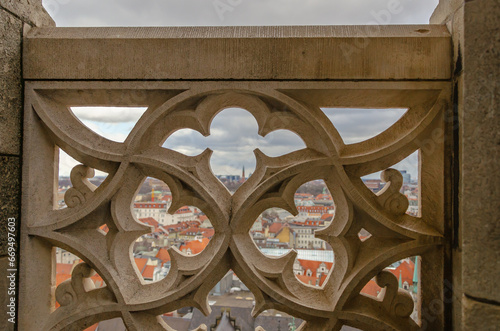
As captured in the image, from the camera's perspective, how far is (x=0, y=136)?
1.39m

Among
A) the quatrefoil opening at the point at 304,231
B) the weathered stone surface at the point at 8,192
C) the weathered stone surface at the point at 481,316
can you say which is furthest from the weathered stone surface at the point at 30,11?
the weathered stone surface at the point at 481,316

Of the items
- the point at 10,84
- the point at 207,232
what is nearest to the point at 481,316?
the point at 207,232

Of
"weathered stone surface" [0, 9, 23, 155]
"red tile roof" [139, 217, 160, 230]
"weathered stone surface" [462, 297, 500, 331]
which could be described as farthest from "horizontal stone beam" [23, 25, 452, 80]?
"weathered stone surface" [462, 297, 500, 331]

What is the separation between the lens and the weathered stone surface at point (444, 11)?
53.7 inches

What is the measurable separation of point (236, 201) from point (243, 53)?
25.6 inches

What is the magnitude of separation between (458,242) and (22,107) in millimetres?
1952

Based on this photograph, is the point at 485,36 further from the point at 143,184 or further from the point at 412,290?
the point at 143,184

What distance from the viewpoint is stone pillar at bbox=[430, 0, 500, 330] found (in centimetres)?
86

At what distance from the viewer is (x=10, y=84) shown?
1427 millimetres

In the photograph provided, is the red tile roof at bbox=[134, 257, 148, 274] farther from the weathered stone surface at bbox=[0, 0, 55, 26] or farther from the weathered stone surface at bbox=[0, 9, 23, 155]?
the weathered stone surface at bbox=[0, 0, 55, 26]

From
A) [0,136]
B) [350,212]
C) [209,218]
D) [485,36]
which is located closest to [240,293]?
[209,218]

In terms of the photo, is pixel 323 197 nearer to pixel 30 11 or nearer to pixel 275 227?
pixel 275 227

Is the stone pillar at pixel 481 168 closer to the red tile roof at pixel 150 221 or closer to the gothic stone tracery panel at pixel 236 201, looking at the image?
the gothic stone tracery panel at pixel 236 201

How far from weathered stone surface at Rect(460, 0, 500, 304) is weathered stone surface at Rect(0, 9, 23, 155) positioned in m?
1.70
